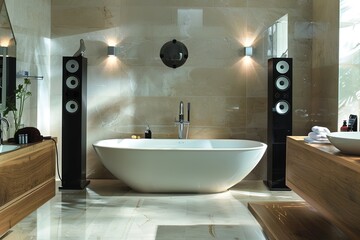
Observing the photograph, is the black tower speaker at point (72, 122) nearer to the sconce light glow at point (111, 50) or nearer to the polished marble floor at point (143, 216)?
the polished marble floor at point (143, 216)

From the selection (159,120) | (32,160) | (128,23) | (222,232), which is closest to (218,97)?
(159,120)

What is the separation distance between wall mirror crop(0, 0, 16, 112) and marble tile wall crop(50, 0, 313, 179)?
51.8 inches

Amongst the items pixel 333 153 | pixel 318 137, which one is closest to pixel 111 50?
pixel 318 137

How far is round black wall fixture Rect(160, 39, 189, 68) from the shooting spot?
4805 mm

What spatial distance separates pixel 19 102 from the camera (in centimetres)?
383

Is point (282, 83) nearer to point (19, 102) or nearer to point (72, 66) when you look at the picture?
point (72, 66)

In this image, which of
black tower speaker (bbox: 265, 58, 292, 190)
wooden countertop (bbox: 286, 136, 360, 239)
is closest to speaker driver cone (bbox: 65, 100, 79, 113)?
black tower speaker (bbox: 265, 58, 292, 190)

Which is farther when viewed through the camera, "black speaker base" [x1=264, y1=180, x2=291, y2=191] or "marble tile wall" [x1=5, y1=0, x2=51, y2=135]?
"black speaker base" [x1=264, y1=180, x2=291, y2=191]

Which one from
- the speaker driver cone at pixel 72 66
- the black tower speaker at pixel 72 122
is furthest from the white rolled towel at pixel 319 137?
the speaker driver cone at pixel 72 66

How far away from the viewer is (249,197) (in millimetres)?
3934

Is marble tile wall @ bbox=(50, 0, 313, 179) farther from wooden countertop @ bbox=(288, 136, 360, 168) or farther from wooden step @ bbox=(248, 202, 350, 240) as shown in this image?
wooden countertop @ bbox=(288, 136, 360, 168)

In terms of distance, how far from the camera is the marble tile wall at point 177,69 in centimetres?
482

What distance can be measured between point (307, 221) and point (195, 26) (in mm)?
2866

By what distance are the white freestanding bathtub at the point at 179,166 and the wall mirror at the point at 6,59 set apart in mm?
991
